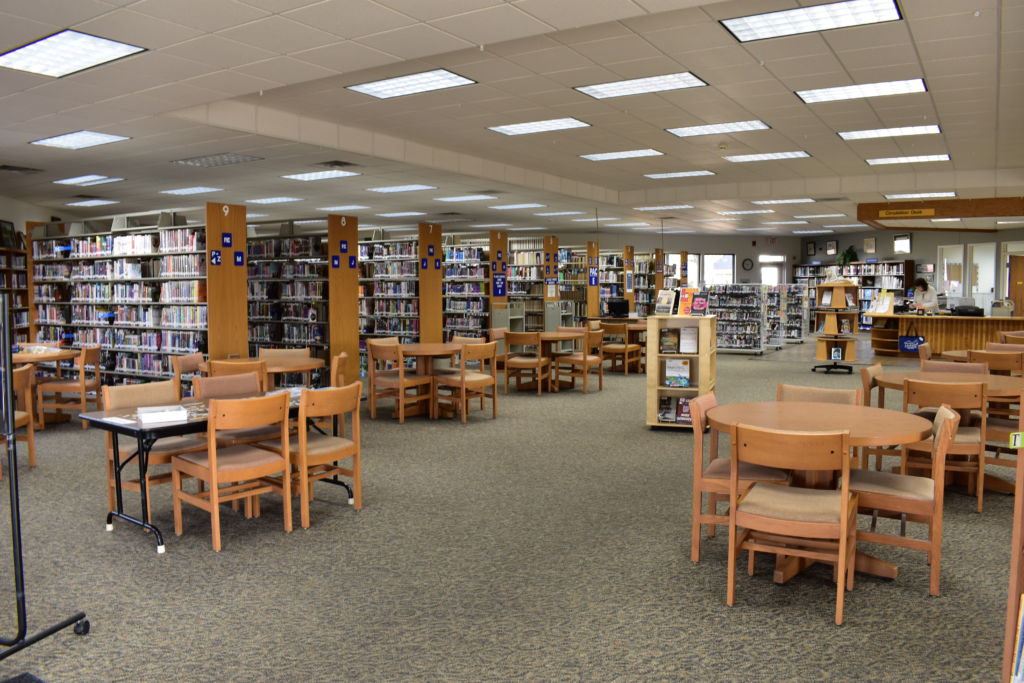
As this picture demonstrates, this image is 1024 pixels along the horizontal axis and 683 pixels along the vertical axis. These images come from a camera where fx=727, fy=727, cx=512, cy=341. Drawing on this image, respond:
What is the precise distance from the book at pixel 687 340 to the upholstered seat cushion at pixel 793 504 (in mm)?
3797

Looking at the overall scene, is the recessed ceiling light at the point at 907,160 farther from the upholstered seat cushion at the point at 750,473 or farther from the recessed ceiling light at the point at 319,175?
the upholstered seat cushion at the point at 750,473

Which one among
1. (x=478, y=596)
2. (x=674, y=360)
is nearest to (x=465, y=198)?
(x=674, y=360)

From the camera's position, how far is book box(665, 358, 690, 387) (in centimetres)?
748

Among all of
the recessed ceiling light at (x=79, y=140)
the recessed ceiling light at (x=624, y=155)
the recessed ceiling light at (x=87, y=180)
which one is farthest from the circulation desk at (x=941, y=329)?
the recessed ceiling light at (x=87, y=180)

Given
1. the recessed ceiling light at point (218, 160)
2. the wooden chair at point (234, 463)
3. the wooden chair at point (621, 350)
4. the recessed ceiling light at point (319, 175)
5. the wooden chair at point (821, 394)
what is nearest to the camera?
the wooden chair at point (234, 463)

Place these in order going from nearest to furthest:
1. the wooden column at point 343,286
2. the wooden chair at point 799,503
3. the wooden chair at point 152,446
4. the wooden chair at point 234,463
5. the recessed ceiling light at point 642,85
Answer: the wooden chair at point 799,503
the wooden chair at point 234,463
the wooden chair at point 152,446
the recessed ceiling light at point 642,85
the wooden column at point 343,286

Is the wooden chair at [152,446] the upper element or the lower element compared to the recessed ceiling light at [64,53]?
lower

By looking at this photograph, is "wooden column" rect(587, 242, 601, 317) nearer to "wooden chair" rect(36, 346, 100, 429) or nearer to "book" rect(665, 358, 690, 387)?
"book" rect(665, 358, 690, 387)

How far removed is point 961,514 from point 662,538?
2118 millimetres

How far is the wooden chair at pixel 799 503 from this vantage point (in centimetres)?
320

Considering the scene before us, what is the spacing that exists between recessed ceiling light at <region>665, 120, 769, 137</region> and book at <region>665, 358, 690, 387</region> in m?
2.95

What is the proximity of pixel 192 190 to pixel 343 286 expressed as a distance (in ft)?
15.1

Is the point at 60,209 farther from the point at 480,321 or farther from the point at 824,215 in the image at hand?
the point at 824,215

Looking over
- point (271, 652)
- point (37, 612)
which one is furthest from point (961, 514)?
point (37, 612)
